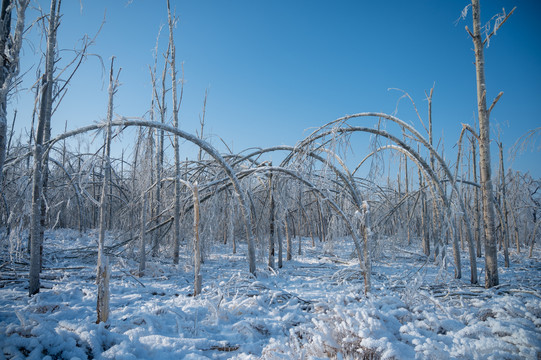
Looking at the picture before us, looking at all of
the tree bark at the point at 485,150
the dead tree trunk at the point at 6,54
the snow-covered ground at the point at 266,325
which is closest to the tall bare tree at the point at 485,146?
the tree bark at the point at 485,150

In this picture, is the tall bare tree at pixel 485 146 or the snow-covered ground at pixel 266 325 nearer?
the snow-covered ground at pixel 266 325

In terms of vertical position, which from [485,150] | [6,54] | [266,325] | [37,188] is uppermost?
[6,54]

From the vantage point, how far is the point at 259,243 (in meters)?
7.97

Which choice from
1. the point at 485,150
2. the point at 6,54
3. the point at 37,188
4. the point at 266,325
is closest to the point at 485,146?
the point at 485,150

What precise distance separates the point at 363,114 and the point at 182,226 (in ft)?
21.1

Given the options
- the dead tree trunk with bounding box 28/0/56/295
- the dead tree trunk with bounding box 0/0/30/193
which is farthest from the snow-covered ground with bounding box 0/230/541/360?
the dead tree trunk with bounding box 0/0/30/193

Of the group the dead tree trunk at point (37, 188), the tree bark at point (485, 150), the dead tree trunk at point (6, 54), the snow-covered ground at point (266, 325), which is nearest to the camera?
the snow-covered ground at point (266, 325)

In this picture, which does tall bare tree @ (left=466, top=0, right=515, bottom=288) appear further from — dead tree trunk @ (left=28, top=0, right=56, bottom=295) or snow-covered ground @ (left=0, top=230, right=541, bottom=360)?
dead tree trunk @ (left=28, top=0, right=56, bottom=295)

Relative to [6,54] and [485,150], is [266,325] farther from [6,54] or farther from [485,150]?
[485,150]

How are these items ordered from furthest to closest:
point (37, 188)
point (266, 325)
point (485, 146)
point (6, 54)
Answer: point (485, 146), point (37, 188), point (266, 325), point (6, 54)

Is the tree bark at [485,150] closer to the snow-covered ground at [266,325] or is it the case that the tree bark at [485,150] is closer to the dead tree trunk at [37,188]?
the snow-covered ground at [266,325]

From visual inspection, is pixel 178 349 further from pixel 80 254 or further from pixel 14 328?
pixel 80 254

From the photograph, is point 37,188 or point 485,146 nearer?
point 37,188

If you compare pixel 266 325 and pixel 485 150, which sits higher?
pixel 485 150
